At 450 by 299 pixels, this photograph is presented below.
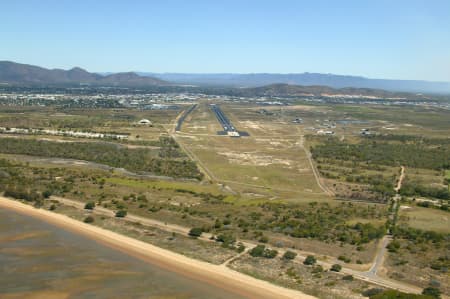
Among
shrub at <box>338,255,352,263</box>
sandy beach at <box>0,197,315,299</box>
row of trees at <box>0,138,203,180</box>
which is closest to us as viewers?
sandy beach at <box>0,197,315,299</box>

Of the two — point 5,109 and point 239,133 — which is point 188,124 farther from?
point 5,109

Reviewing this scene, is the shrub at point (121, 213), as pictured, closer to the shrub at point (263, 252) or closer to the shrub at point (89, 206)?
the shrub at point (89, 206)

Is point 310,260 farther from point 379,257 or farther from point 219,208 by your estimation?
point 219,208

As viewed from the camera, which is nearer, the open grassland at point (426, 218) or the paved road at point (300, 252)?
the paved road at point (300, 252)

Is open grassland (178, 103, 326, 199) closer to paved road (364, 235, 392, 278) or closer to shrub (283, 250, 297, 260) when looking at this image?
paved road (364, 235, 392, 278)

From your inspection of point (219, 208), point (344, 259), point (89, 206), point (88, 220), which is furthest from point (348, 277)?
point (89, 206)

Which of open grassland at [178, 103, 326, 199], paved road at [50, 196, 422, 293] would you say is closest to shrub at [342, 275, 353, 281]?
paved road at [50, 196, 422, 293]

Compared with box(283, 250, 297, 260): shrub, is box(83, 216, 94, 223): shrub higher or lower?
lower

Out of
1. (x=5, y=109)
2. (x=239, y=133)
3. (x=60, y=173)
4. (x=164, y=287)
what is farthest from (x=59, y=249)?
(x=5, y=109)

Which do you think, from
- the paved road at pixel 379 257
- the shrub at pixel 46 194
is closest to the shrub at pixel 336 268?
the paved road at pixel 379 257
